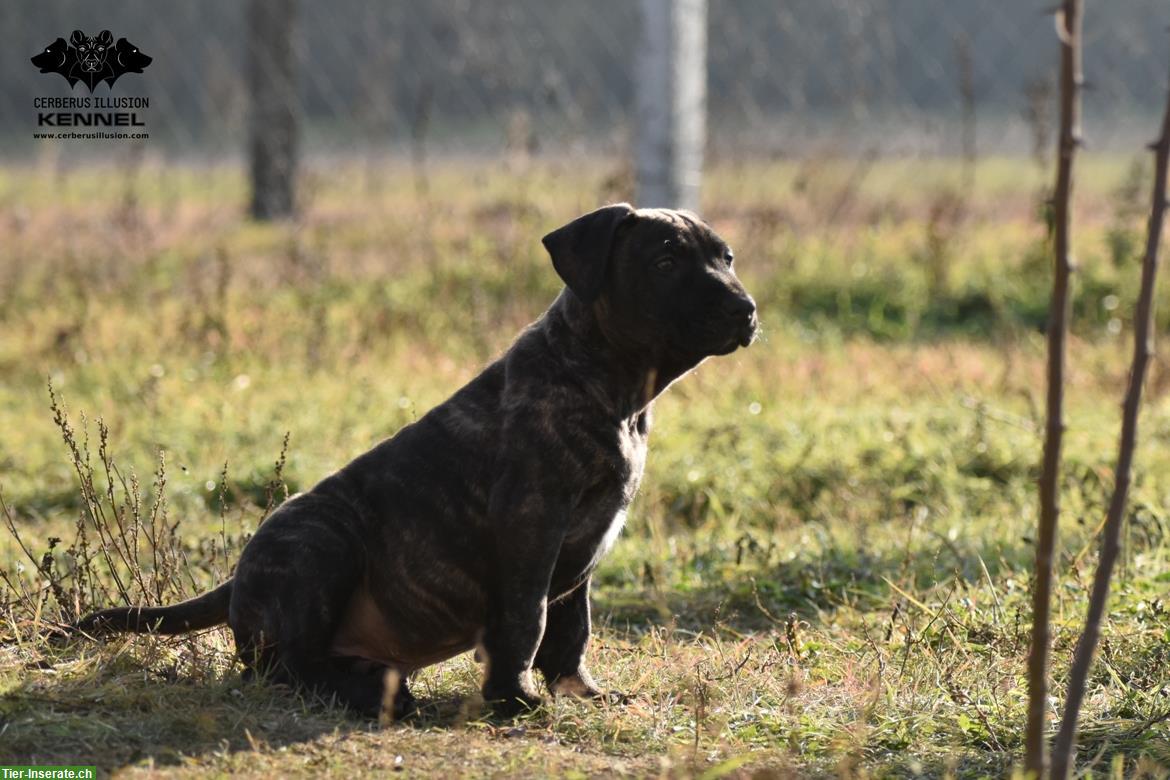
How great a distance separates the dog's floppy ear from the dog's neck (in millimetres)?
82

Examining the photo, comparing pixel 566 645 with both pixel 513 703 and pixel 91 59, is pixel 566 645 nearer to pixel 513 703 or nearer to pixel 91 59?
pixel 513 703

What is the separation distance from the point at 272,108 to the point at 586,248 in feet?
39.7

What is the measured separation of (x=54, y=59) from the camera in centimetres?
913

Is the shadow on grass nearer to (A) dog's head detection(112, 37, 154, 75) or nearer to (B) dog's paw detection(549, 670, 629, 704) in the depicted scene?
(B) dog's paw detection(549, 670, 629, 704)

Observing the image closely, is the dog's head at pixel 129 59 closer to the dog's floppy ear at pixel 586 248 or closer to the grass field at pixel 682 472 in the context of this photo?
the grass field at pixel 682 472

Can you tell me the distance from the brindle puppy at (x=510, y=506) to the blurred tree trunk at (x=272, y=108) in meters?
11.2

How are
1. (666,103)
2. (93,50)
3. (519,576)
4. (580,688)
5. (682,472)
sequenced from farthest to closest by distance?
1. (93,50)
2. (666,103)
3. (682,472)
4. (580,688)
5. (519,576)

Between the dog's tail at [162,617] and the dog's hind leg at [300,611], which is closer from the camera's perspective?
the dog's hind leg at [300,611]

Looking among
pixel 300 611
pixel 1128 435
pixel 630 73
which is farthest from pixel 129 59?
pixel 1128 435

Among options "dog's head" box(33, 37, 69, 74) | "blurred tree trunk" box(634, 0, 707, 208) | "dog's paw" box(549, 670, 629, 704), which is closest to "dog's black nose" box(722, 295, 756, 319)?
"dog's paw" box(549, 670, 629, 704)

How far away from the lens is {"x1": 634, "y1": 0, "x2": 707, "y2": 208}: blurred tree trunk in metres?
8.72

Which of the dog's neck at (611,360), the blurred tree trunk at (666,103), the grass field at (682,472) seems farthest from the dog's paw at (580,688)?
the blurred tree trunk at (666,103)

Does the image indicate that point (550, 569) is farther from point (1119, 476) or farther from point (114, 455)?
point (114, 455)

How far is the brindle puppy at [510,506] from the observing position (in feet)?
13.5
